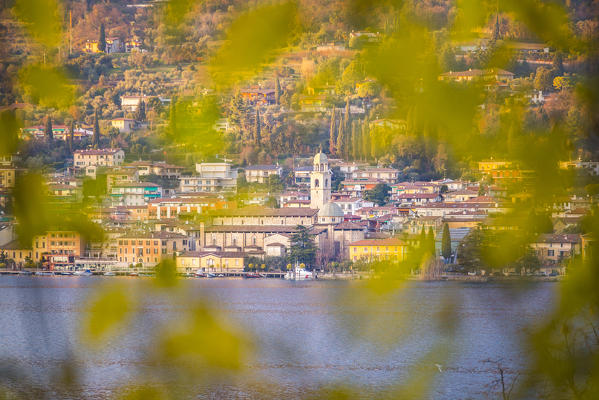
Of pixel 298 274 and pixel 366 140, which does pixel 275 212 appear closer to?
pixel 298 274

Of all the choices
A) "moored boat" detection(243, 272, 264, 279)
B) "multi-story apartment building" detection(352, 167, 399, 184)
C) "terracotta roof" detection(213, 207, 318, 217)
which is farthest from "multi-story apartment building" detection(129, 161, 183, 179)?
"terracotta roof" detection(213, 207, 318, 217)

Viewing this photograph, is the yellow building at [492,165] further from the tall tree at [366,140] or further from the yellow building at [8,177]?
the tall tree at [366,140]

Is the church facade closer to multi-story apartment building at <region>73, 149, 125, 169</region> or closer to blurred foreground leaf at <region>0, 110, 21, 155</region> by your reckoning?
multi-story apartment building at <region>73, 149, 125, 169</region>

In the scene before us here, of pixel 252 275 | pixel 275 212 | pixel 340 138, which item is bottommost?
pixel 252 275

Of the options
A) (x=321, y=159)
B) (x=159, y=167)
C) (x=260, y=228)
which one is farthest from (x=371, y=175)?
(x=159, y=167)

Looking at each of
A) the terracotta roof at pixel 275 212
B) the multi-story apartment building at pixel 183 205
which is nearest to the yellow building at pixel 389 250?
the multi-story apartment building at pixel 183 205

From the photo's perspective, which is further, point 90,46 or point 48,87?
point 90,46

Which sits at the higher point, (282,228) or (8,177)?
(8,177)

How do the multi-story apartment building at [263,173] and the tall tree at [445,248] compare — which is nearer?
the tall tree at [445,248]
